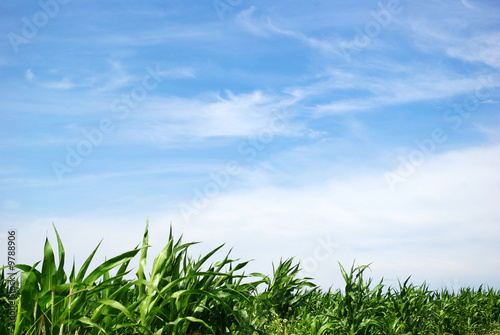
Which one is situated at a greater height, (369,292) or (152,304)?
(369,292)

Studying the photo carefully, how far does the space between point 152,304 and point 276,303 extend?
3.48 metres

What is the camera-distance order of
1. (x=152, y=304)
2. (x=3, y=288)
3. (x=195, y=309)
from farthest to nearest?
(x=3, y=288)
(x=195, y=309)
(x=152, y=304)

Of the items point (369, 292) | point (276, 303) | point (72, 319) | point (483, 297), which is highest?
point (483, 297)

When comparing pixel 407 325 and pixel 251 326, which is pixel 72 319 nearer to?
pixel 251 326

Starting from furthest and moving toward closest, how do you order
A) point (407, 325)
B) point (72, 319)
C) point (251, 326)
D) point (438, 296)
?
1. point (438, 296)
2. point (407, 325)
3. point (251, 326)
4. point (72, 319)

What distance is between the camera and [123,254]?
4570 mm

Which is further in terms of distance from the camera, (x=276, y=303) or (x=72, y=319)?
(x=276, y=303)

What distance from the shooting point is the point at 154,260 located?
498cm

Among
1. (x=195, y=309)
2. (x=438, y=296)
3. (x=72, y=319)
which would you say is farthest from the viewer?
(x=438, y=296)

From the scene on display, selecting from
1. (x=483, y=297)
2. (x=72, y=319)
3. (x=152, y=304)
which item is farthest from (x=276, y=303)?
(x=483, y=297)

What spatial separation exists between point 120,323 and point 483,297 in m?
12.3

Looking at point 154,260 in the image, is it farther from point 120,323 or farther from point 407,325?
point 407,325

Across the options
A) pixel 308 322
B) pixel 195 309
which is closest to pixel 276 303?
pixel 308 322

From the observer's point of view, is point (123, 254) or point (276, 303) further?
point (276, 303)
